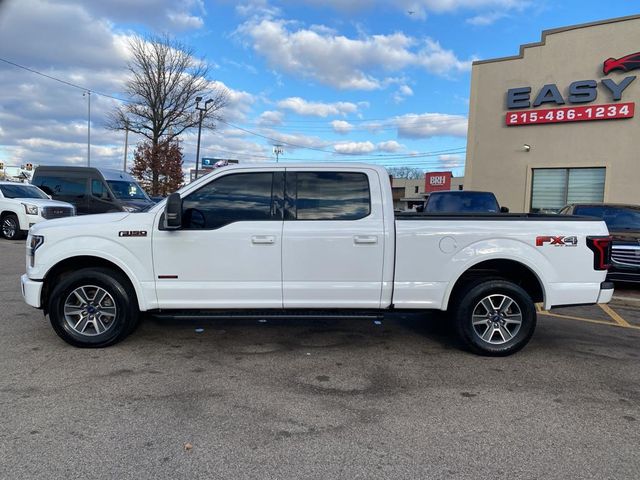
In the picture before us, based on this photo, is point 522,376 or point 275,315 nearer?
point 522,376

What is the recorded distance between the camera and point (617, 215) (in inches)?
380

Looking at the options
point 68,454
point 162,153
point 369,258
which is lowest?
point 68,454

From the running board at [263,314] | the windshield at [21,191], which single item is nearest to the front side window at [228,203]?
the running board at [263,314]

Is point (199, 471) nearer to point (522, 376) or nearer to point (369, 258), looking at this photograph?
point (369, 258)

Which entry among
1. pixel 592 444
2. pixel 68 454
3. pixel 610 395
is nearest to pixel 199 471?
pixel 68 454

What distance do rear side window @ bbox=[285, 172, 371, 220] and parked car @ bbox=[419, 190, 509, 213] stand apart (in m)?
6.83

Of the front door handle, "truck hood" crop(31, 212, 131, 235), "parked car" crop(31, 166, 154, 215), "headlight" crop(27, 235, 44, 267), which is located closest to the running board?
the front door handle

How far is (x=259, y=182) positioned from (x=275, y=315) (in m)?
1.42

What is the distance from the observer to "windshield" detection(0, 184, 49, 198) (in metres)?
15.3

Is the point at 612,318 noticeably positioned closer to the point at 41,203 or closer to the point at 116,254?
the point at 116,254

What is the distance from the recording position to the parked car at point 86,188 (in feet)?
53.6

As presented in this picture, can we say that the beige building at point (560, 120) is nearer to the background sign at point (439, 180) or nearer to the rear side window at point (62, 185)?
the rear side window at point (62, 185)

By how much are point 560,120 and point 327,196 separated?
16828mm

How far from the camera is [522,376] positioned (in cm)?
452
